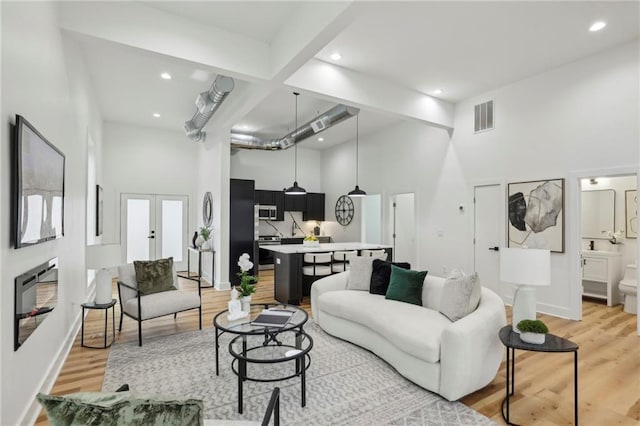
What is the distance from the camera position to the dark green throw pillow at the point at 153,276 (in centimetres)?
395

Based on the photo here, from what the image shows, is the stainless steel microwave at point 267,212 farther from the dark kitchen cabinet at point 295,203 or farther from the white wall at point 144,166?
the white wall at point 144,166

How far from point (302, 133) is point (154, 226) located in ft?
13.7

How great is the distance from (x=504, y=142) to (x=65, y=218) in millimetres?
5936

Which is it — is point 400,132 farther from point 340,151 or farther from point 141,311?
point 141,311

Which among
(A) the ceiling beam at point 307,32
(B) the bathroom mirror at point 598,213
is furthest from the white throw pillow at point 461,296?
(B) the bathroom mirror at point 598,213

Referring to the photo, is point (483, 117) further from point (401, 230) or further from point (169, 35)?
point (169, 35)

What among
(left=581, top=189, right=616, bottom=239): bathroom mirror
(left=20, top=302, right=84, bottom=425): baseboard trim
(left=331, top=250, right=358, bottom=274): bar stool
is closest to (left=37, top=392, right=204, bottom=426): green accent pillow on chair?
(left=20, top=302, right=84, bottom=425): baseboard trim

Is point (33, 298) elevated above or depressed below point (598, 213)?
below

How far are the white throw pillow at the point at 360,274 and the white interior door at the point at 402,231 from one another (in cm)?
334

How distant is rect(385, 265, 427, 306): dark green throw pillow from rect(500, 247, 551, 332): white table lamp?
1.05 m

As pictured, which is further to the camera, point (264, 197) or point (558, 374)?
point (264, 197)

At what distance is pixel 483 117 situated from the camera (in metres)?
5.57

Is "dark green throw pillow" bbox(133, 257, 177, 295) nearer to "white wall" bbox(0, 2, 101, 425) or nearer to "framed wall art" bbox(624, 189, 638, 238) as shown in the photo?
"white wall" bbox(0, 2, 101, 425)

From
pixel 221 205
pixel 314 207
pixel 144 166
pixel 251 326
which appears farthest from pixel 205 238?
pixel 251 326
